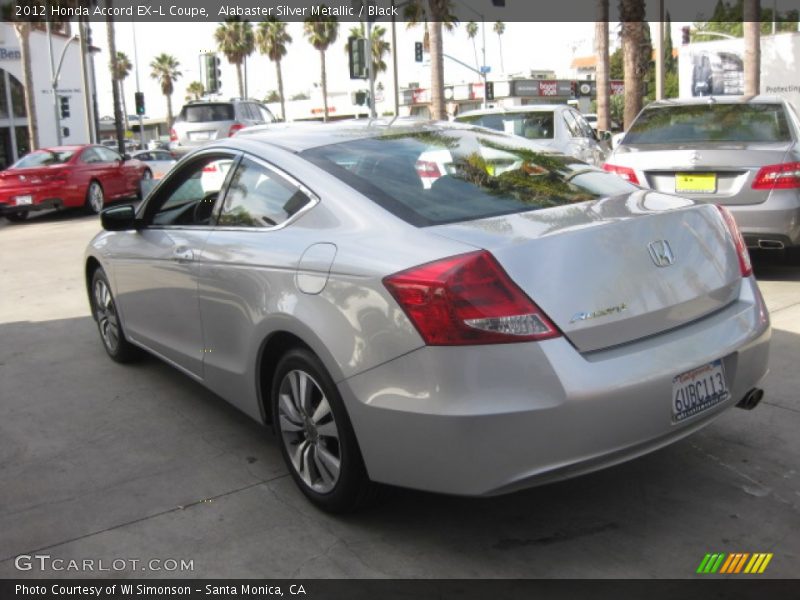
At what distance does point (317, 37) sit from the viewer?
60312 millimetres

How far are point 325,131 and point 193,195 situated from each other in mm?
1002

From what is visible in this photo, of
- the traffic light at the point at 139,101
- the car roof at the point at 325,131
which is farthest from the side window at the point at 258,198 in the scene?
the traffic light at the point at 139,101

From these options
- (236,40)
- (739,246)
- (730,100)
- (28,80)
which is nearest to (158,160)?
(28,80)

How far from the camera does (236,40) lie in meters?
64.2

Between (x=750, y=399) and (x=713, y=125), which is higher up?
(x=713, y=125)

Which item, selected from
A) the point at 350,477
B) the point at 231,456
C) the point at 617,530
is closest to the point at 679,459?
the point at 617,530

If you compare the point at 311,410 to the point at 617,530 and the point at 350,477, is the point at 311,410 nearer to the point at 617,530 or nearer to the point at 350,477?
the point at 350,477

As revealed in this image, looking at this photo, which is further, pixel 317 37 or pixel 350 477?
pixel 317 37

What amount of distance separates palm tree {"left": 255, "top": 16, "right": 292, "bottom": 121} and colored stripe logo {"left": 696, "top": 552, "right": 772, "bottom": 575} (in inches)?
2517

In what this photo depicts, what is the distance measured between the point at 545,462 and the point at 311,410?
1.03m

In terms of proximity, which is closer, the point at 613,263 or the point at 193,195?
the point at 613,263

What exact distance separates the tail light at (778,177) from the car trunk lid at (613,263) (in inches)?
157

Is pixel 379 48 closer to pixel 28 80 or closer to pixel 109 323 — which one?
pixel 28 80
